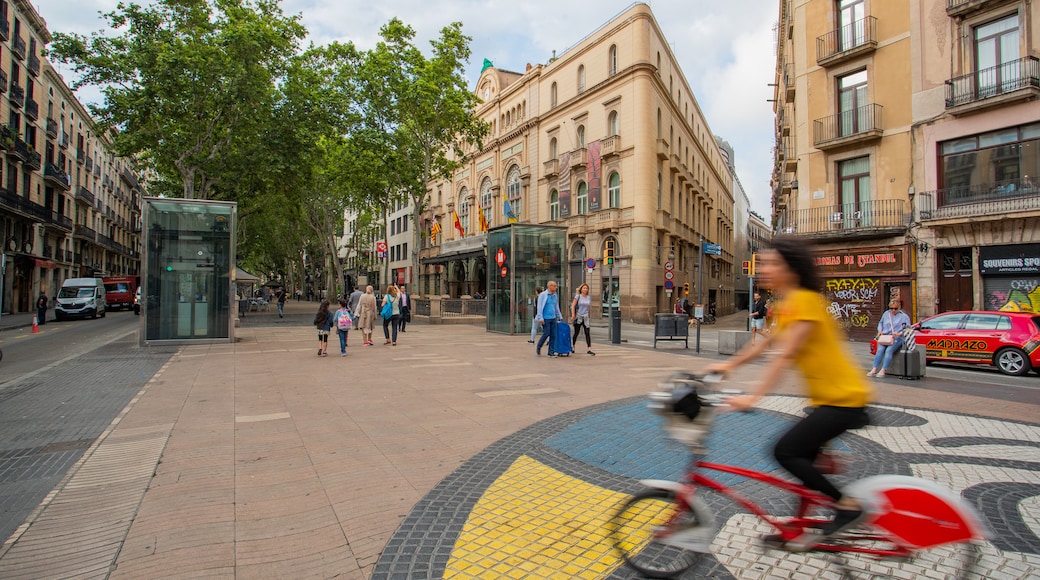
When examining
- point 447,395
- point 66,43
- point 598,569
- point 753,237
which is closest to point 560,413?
point 447,395

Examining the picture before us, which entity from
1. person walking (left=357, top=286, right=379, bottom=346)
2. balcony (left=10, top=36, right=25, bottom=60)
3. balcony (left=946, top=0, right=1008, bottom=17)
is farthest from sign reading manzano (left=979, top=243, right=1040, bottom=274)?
balcony (left=10, top=36, right=25, bottom=60)

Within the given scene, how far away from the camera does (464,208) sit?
49344 millimetres

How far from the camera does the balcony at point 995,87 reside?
1642 centimetres

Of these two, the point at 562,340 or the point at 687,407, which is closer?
the point at 687,407

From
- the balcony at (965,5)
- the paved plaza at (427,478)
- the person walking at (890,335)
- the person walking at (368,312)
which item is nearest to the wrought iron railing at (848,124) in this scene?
the balcony at (965,5)

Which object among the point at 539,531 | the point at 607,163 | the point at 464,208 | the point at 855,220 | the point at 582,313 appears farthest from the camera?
the point at 464,208

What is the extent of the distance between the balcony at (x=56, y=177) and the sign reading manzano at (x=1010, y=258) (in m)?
52.3

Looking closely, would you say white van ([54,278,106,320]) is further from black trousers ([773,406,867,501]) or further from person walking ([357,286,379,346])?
black trousers ([773,406,867,501])

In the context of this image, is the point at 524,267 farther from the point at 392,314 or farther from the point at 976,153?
the point at 976,153

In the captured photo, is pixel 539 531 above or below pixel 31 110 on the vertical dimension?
below

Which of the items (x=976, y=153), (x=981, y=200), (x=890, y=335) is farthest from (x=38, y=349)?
(x=976, y=153)

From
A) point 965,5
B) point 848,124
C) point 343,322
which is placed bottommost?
point 343,322

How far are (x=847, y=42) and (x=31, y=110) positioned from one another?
153 feet

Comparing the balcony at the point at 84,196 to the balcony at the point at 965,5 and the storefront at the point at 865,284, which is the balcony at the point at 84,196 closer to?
the storefront at the point at 865,284
